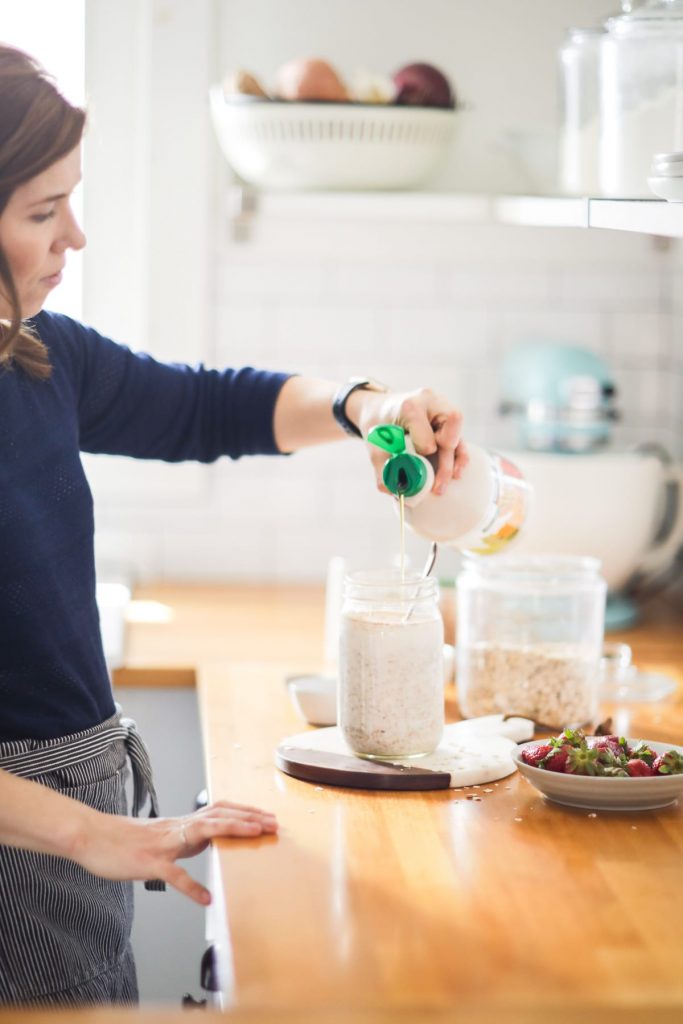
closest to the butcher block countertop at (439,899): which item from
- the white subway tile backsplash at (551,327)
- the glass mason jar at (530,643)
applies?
the glass mason jar at (530,643)

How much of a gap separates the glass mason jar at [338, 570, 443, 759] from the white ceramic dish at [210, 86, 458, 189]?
108 centimetres

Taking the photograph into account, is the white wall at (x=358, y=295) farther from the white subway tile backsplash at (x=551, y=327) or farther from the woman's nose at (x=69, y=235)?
the woman's nose at (x=69, y=235)

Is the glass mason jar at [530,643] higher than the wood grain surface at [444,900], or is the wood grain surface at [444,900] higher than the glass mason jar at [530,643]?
the glass mason jar at [530,643]

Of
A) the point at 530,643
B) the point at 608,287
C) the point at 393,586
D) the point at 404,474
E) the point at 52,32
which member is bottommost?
the point at 530,643

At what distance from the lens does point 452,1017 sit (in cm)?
100

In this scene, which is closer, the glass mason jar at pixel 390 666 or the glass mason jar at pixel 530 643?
the glass mason jar at pixel 390 666

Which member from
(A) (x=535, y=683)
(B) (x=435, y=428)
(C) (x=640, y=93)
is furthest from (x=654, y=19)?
(A) (x=535, y=683)

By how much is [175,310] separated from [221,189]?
238mm

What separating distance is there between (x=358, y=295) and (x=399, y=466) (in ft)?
4.11

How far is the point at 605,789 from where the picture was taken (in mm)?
1462

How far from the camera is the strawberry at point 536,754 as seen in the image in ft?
4.96

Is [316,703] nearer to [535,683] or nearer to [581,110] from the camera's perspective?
[535,683]

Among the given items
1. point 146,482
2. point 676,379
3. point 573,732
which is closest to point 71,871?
point 573,732

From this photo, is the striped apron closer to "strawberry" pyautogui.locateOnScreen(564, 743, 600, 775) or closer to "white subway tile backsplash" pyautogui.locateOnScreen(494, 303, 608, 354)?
"strawberry" pyautogui.locateOnScreen(564, 743, 600, 775)
